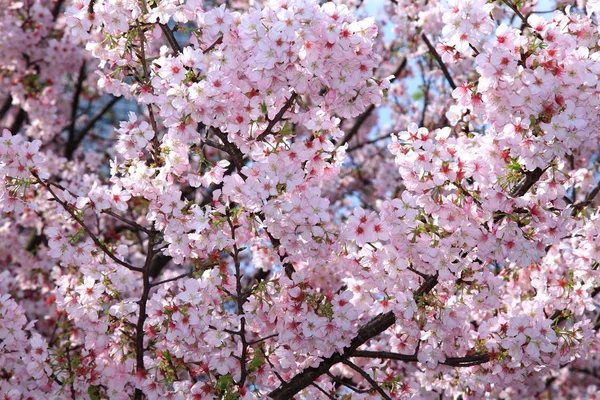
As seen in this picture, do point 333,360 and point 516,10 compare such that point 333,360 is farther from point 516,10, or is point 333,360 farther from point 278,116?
point 516,10

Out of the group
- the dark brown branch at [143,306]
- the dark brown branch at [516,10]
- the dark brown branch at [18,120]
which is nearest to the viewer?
the dark brown branch at [516,10]

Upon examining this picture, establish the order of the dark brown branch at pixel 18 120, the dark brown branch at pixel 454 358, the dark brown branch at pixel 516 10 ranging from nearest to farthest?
the dark brown branch at pixel 516 10 → the dark brown branch at pixel 454 358 → the dark brown branch at pixel 18 120

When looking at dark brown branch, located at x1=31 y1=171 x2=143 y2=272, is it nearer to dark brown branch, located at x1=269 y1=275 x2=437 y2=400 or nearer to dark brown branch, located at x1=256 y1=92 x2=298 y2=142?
dark brown branch, located at x1=256 y1=92 x2=298 y2=142

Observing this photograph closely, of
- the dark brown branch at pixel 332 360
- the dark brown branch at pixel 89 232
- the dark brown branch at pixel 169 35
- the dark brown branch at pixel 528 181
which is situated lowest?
the dark brown branch at pixel 332 360

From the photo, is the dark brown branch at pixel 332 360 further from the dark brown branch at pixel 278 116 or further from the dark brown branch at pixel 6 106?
the dark brown branch at pixel 6 106

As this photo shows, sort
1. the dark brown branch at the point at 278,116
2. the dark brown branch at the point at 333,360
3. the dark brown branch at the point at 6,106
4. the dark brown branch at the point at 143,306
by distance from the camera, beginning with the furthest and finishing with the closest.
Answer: the dark brown branch at the point at 6,106 → the dark brown branch at the point at 333,360 → the dark brown branch at the point at 143,306 → the dark brown branch at the point at 278,116

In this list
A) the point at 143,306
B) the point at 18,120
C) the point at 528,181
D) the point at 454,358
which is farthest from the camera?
the point at 18,120

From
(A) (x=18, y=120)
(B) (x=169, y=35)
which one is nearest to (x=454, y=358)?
(B) (x=169, y=35)

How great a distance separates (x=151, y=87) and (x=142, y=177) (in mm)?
559

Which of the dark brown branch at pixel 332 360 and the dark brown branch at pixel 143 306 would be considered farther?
the dark brown branch at pixel 332 360

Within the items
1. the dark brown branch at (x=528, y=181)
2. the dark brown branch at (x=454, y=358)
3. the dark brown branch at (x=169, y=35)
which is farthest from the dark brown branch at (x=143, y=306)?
the dark brown branch at (x=528, y=181)

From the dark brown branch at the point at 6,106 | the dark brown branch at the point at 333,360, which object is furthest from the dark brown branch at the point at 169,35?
the dark brown branch at the point at 6,106

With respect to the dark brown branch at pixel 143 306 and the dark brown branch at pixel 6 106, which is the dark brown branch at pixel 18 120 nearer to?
the dark brown branch at pixel 6 106

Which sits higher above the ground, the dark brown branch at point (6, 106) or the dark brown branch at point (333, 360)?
the dark brown branch at point (6, 106)
